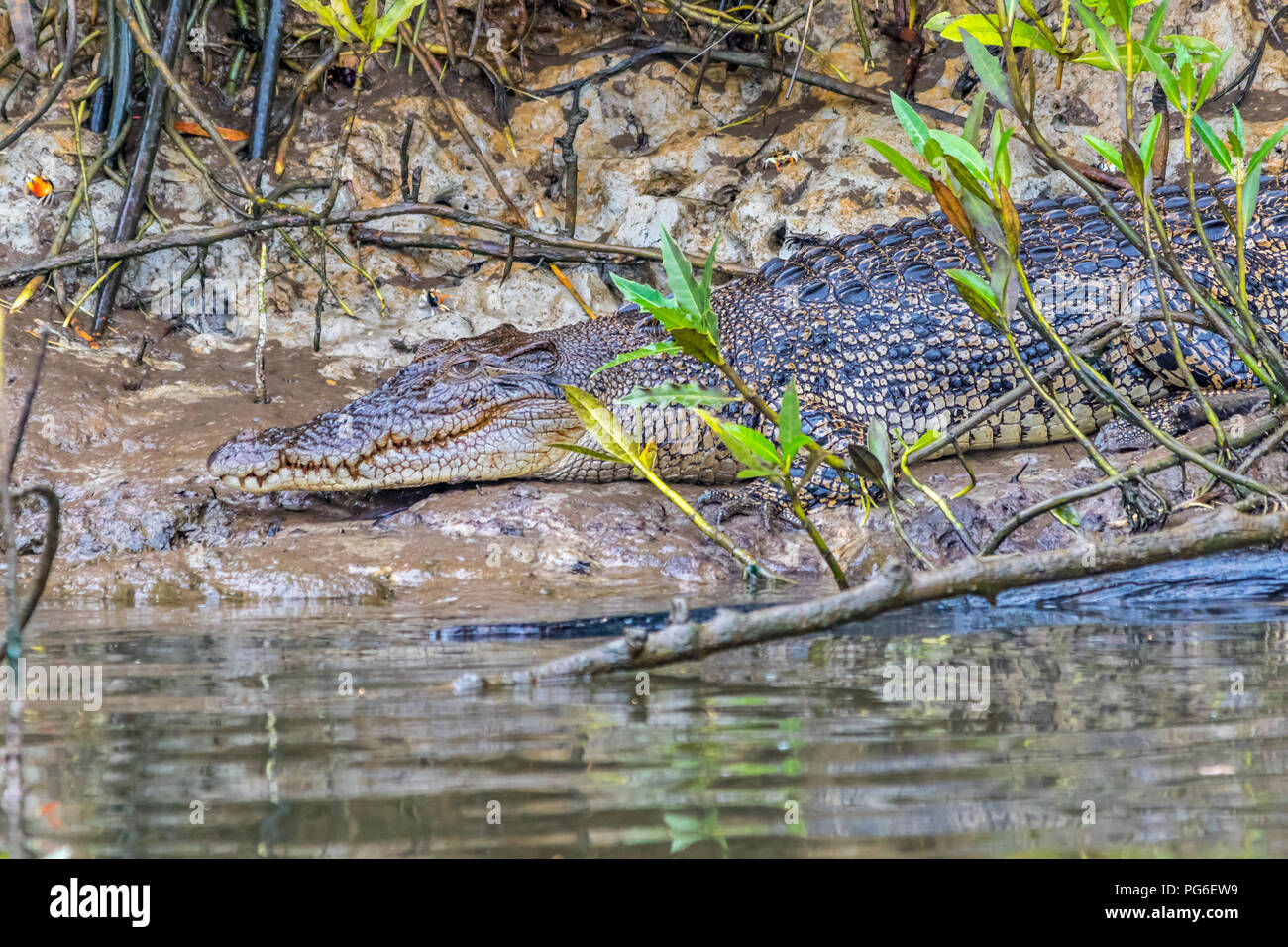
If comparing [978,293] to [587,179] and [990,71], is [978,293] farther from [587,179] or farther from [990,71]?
[587,179]

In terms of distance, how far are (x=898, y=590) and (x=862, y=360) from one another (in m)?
3.41

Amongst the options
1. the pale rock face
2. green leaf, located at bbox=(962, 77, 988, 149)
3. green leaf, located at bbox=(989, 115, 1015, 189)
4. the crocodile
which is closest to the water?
green leaf, located at bbox=(989, 115, 1015, 189)

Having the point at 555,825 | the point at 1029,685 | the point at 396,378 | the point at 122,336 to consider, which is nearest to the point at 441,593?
the point at 396,378

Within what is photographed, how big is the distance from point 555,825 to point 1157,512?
2.41m

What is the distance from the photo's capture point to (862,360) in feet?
16.8

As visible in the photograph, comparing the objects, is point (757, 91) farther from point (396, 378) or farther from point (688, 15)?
point (396, 378)

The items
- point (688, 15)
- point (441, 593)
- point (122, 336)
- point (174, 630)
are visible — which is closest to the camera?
point (174, 630)

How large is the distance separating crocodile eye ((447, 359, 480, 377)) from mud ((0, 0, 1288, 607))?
19.2 inches

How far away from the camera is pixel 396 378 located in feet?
16.2

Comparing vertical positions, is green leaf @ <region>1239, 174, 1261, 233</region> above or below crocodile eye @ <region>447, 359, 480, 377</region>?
below

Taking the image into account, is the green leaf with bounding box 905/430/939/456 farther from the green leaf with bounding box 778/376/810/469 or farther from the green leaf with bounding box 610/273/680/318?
the green leaf with bounding box 610/273/680/318

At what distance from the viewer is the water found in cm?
144

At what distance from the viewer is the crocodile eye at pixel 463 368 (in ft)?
16.2

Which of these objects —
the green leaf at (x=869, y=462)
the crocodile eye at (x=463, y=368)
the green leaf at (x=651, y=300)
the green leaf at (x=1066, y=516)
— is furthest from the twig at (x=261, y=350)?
the green leaf at (x=1066, y=516)
